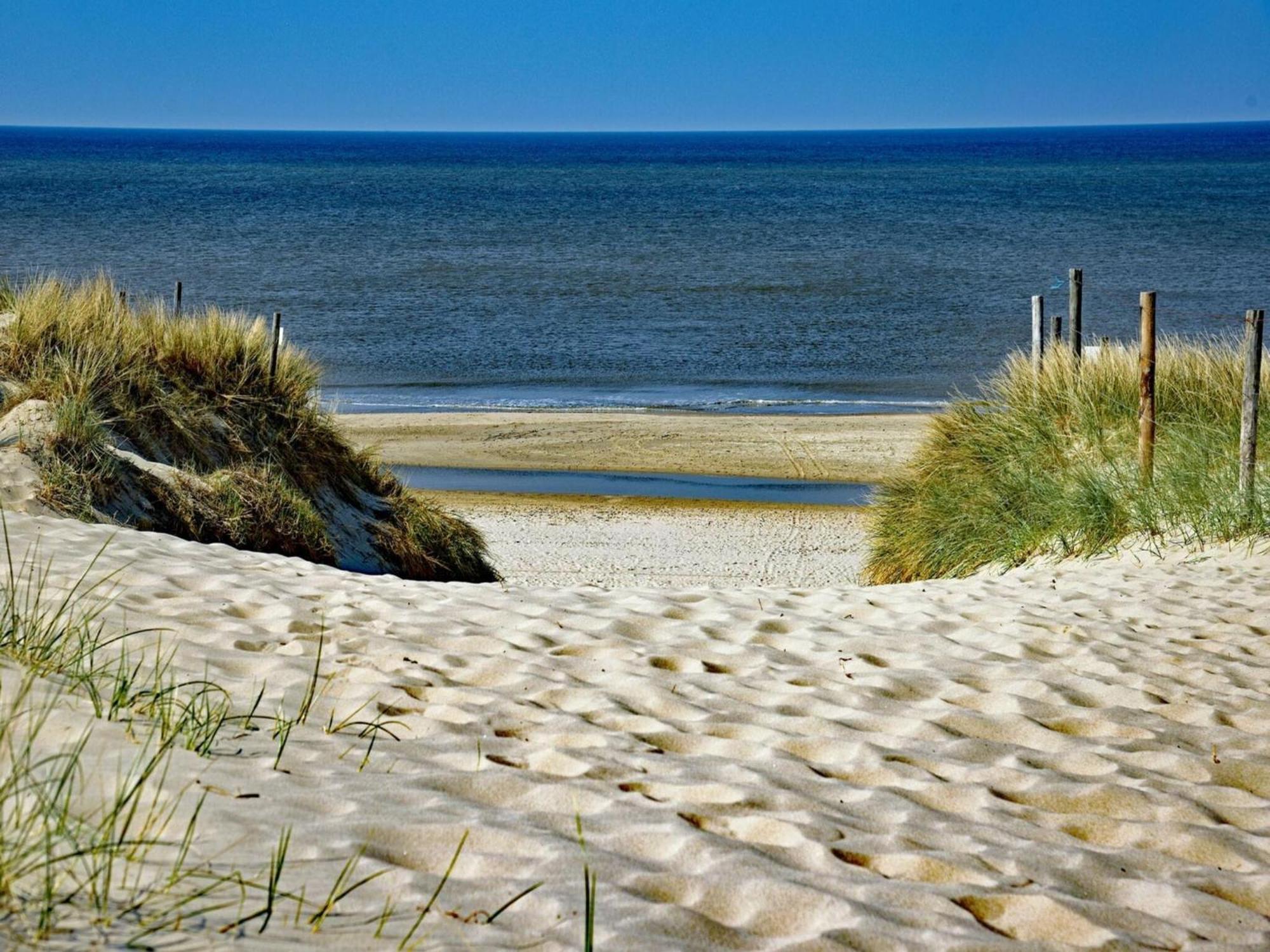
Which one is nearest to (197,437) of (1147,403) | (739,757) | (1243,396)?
(739,757)

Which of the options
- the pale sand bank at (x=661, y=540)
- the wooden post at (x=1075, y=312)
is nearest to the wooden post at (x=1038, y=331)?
the wooden post at (x=1075, y=312)

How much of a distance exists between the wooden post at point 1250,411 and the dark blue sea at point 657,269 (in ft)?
19.4

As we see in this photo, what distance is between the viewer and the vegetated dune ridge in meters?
2.85

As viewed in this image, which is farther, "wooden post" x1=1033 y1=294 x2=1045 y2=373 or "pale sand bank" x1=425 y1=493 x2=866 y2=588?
"pale sand bank" x1=425 y1=493 x2=866 y2=588

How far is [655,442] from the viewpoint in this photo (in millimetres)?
19297

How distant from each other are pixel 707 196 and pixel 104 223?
38.9 meters

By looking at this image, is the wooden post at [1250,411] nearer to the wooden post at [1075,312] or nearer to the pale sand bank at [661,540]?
the wooden post at [1075,312]

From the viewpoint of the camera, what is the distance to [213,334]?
32.7 feet

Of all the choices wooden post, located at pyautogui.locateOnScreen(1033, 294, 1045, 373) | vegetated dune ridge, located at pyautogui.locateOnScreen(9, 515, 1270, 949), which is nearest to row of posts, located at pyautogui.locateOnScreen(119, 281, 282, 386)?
vegetated dune ridge, located at pyautogui.locateOnScreen(9, 515, 1270, 949)

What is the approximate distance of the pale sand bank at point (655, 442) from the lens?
17.7 metres

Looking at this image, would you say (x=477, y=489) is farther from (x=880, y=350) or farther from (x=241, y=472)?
(x=880, y=350)

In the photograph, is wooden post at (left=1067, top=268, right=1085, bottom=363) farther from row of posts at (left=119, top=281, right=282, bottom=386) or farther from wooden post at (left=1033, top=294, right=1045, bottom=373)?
row of posts at (left=119, top=281, right=282, bottom=386)

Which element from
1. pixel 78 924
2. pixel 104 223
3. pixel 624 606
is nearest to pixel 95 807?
pixel 78 924

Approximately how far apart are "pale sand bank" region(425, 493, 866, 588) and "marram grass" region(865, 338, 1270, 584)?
173cm
